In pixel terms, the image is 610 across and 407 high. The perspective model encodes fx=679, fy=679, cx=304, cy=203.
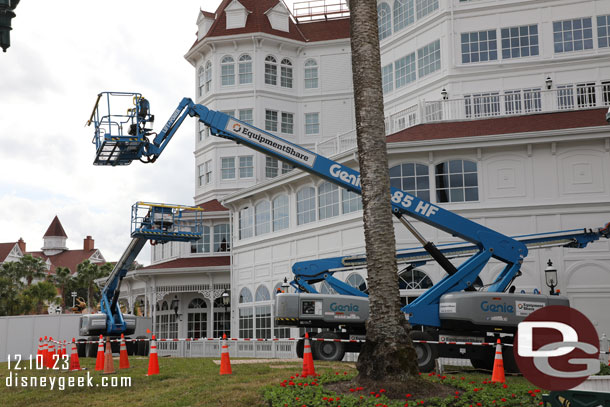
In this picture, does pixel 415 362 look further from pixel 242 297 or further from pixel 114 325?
pixel 242 297

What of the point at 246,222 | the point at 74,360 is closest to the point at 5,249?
the point at 246,222

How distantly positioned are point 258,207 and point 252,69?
10.6 meters

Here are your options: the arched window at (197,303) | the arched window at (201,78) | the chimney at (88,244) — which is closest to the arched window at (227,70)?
the arched window at (201,78)

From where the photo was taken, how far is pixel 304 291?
64.9 feet

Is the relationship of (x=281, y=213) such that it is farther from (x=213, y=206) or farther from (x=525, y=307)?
(x=525, y=307)

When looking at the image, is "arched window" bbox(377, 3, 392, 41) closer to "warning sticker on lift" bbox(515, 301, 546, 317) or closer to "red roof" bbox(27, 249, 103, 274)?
"warning sticker on lift" bbox(515, 301, 546, 317)

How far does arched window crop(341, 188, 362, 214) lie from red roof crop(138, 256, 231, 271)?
1033cm

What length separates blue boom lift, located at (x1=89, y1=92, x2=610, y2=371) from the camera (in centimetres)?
1630

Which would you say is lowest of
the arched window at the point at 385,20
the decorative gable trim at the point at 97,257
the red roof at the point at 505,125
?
the red roof at the point at 505,125

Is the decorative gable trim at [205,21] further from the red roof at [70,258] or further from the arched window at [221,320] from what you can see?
the red roof at [70,258]

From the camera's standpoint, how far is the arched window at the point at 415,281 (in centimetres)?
2396

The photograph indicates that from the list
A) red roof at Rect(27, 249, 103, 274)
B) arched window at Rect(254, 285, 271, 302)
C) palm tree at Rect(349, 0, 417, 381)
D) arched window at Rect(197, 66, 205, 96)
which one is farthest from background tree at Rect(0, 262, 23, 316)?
palm tree at Rect(349, 0, 417, 381)

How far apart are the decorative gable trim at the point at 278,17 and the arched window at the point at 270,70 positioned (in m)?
2.06

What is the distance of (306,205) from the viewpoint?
28.7 meters
